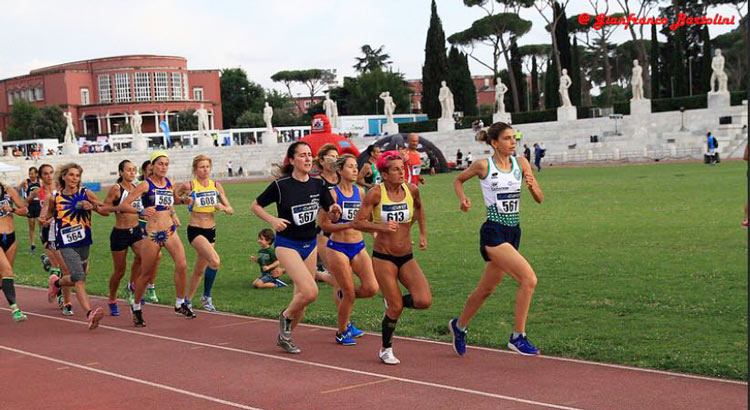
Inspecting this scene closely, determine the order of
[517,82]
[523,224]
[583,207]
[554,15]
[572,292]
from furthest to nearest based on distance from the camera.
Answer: [517,82] < [554,15] < [583,207] < [523,224] < [572,292]

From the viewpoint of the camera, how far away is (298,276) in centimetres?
856

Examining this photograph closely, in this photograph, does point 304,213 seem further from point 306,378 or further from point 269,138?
point 269,138

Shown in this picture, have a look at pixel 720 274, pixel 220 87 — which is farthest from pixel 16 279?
pixel 220 87

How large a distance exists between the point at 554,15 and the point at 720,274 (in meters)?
60.3

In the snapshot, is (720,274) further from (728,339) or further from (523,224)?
(523,224)

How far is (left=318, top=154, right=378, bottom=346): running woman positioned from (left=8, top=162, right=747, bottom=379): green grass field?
96 cm

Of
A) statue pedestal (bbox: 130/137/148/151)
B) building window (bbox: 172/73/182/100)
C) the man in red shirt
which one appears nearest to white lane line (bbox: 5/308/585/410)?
the man in red shirt

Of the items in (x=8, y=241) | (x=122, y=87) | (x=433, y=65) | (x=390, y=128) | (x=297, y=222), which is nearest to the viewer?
(x=297, y=222)

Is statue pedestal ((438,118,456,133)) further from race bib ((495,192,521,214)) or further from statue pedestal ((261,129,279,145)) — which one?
race bib ((495,192,521,214))

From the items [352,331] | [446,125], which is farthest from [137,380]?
[446,125]

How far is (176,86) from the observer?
10619 cm

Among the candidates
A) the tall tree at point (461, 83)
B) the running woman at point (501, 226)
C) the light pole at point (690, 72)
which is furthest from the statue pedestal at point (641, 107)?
the running woman at point (501, 226)

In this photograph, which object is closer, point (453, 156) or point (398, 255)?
point (398, 255)

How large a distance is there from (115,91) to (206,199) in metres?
96.9
